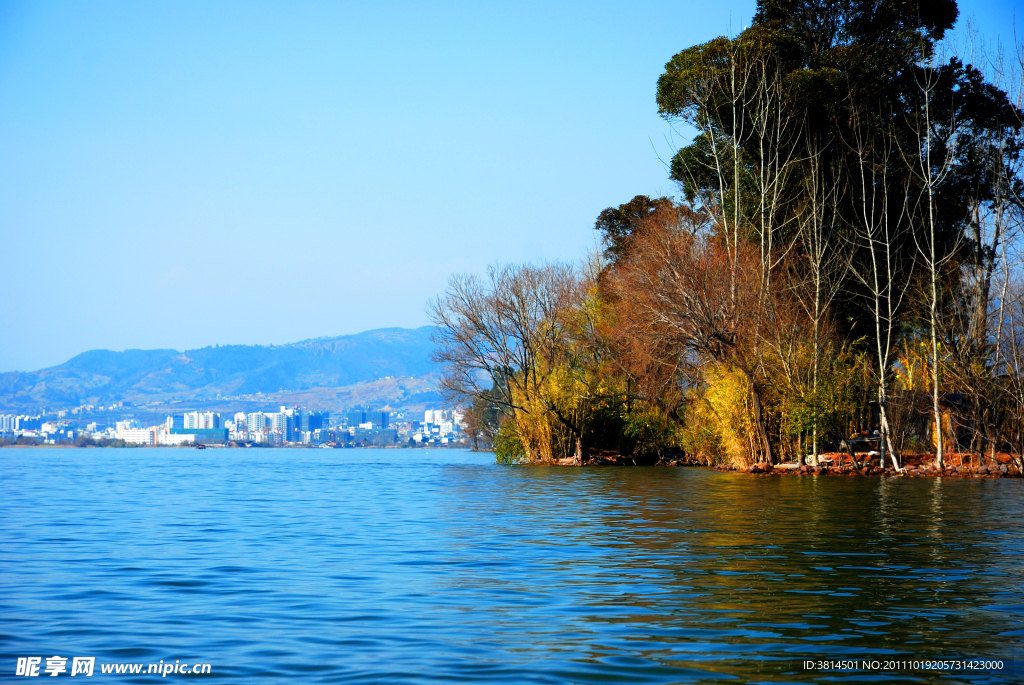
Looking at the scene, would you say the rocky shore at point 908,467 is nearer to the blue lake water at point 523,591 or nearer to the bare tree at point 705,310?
the bare tree at point 705,310

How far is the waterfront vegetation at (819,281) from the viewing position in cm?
3334

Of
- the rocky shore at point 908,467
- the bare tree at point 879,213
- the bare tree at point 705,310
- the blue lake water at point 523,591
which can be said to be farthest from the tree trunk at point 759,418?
the blue lake water at point 523,591

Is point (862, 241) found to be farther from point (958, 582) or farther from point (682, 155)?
point (958, 582)

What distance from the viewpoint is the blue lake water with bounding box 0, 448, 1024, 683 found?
680 cm

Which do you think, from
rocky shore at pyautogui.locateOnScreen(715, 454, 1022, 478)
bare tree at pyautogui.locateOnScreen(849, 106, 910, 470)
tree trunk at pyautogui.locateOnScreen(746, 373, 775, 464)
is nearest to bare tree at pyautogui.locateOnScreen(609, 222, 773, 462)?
tree trunk at pyautogui.locateOnScreen(746, 373, 775, 464)

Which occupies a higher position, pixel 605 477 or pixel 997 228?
pixel 997 228

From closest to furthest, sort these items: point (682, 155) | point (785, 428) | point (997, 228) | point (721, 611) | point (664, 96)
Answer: point (721, 611), point (997, 228), point (785, 428), point (664, 96), point (682, 155)

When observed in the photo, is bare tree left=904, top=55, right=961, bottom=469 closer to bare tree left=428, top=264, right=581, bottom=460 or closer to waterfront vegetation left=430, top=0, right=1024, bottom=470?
waterfront vegetation left=430, top=0, right=1024, bottom=470

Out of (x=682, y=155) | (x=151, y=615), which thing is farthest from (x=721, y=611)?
(x=682, y=155)

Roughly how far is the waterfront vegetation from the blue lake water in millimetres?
14430

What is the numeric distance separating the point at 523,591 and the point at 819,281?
28379 millimetres

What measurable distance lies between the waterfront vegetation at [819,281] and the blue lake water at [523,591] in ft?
47.3

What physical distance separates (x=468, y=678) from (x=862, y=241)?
3521cm

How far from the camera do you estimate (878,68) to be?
37.6m
